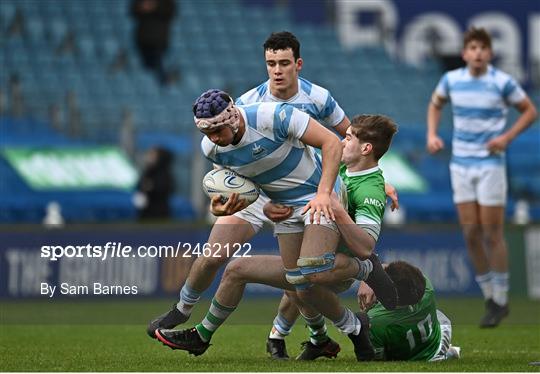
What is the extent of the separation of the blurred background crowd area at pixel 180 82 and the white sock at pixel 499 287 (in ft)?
17.3

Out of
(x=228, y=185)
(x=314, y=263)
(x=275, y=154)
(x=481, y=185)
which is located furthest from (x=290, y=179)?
(x=481, y=185)

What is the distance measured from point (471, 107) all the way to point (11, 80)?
8027 mm

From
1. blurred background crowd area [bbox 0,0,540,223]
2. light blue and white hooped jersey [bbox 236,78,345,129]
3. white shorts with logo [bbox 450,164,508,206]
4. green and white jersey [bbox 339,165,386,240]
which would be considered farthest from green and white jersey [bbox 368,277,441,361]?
blurred background crowd area [bbox 0,0,540,223]

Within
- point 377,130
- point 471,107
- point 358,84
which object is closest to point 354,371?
point 377,130

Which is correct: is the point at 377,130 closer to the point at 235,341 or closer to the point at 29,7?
the point at 235,341

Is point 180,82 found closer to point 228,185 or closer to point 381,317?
point 381,317

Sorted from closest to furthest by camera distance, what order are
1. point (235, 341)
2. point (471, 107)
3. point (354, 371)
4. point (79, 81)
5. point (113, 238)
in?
point (354, 371) < point (235, 341) < point (471, 107) < point (113, 238) < point (79, 81)

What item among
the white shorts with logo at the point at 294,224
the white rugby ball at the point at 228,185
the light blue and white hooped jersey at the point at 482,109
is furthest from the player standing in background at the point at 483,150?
the white rugby ball at the point at 228,185

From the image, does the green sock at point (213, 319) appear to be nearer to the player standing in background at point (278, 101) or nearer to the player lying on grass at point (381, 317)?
the player lying on grass at point (381, 317)

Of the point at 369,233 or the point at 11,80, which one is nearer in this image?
the point at 369,233

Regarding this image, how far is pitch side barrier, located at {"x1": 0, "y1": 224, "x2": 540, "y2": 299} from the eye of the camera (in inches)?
530

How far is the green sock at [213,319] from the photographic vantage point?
8.10 meters

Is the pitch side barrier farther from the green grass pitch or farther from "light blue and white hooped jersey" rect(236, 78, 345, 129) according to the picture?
"light blue and white hooped jersey" rect(236, 78, 345, 129)

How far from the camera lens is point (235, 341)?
988cm
